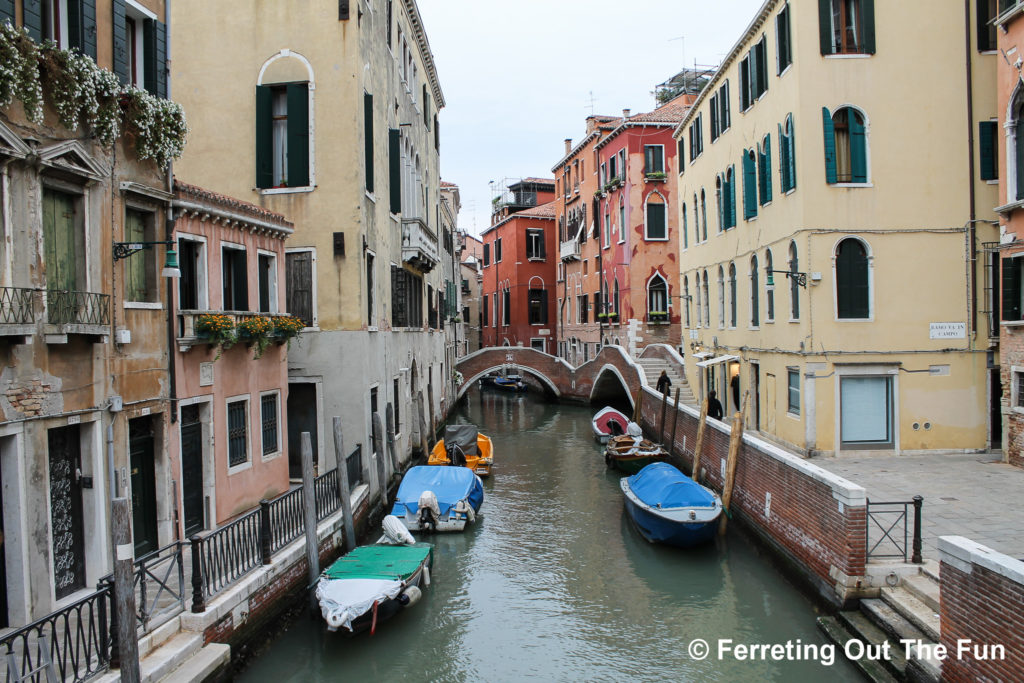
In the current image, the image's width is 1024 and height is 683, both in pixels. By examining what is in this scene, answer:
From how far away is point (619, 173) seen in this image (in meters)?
25.8

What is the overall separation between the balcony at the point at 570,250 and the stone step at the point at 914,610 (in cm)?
2497

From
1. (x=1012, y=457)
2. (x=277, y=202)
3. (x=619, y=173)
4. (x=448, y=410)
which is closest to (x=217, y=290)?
(x=277, y=202)

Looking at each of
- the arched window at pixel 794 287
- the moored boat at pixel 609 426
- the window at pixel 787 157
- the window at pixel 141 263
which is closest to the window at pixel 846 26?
the window at pixel 787 157

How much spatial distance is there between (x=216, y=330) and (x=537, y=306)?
28.8m

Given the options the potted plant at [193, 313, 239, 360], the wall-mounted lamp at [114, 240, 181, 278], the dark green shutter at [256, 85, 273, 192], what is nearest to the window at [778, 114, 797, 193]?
the dark green shutter at [256, 85, 273, 192]

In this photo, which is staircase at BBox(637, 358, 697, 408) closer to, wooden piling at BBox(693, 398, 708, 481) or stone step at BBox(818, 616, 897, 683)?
wooden piling at BBox(693, 398, 708, 481)

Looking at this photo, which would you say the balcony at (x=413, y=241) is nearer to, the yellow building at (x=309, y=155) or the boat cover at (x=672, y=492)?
the yellow building at (x=309, y=155)

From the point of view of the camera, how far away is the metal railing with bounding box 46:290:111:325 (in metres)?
5.57

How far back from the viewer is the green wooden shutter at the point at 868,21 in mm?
11039

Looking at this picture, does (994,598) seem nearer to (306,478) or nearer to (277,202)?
(306,478)

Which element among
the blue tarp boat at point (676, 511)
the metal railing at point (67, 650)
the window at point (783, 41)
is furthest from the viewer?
the window at point (783, 41)

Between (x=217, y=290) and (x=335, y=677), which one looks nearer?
(x=335, y=677)

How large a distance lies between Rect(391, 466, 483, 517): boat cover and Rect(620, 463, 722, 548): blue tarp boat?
2.53m

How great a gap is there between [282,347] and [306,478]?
2.32 metres
